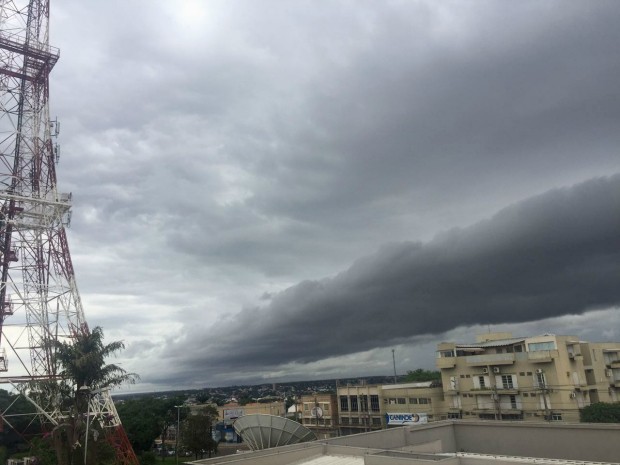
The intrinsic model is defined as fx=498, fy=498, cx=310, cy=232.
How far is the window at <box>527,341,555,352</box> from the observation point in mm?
59862

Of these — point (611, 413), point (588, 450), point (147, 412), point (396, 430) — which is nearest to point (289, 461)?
point (396, 430)

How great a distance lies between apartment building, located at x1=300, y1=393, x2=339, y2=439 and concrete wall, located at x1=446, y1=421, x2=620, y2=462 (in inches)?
2204

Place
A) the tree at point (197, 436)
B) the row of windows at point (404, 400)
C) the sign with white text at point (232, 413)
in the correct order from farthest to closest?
1. the sign with white text at point (232, 413)
2. the row of windows at point (404, 400)
3. the tree at point (197, 436)

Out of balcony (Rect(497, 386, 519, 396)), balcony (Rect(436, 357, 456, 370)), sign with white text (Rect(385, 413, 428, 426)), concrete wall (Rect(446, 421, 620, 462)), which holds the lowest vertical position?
sign with white text (Rect(385, 413, 428, 426))

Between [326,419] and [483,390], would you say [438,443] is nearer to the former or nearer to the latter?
[483,390]

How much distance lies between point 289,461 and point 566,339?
51.5 m

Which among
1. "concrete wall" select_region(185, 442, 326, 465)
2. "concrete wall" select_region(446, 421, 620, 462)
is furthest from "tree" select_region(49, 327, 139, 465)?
"concrete wall" select_region(446, 421, 620, 462)

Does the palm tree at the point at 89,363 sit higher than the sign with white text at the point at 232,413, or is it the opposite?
the palm tree at the point at 89,363

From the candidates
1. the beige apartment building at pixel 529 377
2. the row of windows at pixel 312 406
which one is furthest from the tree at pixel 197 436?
the beige apartment building at pixel 529 377

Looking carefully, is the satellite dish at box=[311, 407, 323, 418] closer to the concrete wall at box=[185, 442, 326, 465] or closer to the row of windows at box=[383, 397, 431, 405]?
the row of windows at box=[383, 397, 431, 405]

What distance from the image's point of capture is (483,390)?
64500 millimetres

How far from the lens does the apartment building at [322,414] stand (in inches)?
3140

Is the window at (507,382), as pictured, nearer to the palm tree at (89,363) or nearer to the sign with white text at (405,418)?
the sign with white text at (405,418)

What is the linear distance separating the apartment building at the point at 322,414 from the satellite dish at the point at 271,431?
51871 mm
